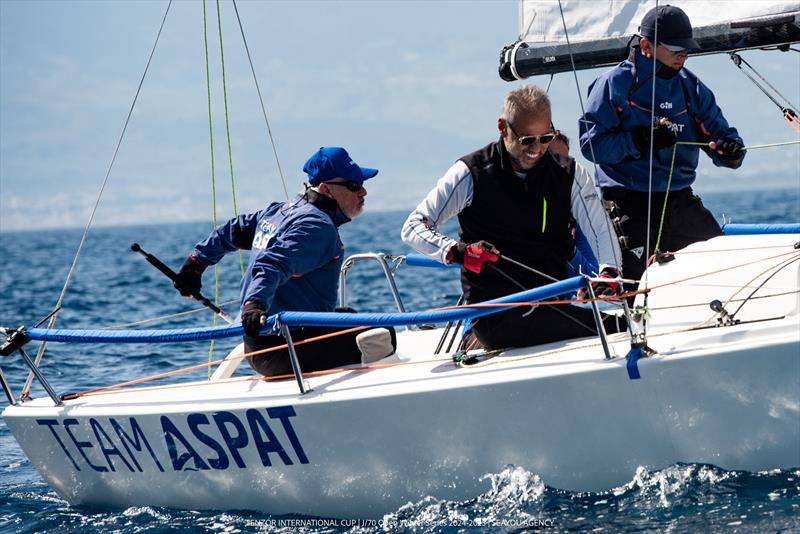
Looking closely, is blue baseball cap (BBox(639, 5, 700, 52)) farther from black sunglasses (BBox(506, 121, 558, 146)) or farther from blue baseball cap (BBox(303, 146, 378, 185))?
blue baseball cap (BBox(303, 146, 378, 185))

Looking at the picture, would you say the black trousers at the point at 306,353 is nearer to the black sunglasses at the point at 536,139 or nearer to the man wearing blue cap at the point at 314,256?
the man wearing blue cap at the point at 314,256

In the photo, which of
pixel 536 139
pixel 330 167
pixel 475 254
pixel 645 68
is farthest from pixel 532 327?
pixel 645 68

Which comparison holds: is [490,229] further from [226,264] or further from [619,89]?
[226,264]

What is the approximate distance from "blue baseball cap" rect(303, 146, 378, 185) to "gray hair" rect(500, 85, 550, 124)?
0.77 metres

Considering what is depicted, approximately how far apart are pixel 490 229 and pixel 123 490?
1.94 meters

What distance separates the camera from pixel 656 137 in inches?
195

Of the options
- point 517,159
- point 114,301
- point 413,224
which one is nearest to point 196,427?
point 413,224

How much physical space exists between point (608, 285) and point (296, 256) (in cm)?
124

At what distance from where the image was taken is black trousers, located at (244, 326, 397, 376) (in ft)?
15.4

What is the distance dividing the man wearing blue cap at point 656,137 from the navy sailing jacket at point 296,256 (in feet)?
Result: 4.26

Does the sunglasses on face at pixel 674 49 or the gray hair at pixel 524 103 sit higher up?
the sunglasses on face at pixel 674 49

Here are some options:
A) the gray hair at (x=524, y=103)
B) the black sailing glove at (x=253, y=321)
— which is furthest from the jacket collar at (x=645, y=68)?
the black sailing glove at (x=253, y=321)

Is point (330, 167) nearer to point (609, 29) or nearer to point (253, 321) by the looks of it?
point (253, 321)

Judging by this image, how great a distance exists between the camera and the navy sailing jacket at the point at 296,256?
438 cm
